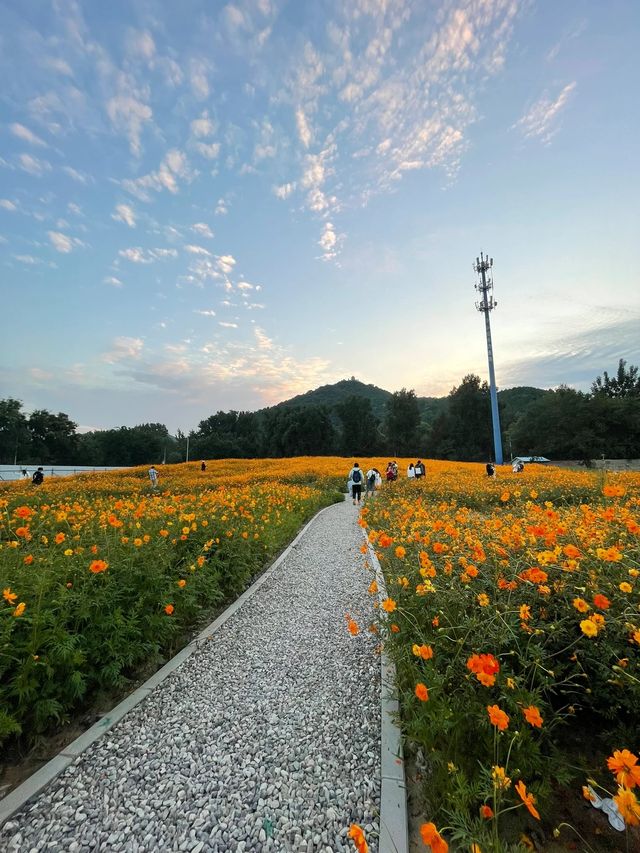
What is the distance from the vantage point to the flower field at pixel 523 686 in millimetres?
1571

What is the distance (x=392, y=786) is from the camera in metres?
1.99

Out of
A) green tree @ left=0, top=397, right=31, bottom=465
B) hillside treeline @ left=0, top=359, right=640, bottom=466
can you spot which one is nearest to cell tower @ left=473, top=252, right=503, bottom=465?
hillside treeline @ left=0, top=359, right=640, bottom=466

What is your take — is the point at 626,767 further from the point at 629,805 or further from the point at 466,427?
the point at 466,427

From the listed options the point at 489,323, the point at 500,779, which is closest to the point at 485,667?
the point at 500,779

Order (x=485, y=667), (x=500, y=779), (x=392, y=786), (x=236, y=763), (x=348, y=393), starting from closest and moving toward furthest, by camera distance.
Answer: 1. (x=500, y=779)
2. (x=485, y=667)
3. (x=392, y=786)
4. (x=236, y=763)
5. (x=348, y=393)

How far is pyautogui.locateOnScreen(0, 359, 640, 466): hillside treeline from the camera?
144 ft

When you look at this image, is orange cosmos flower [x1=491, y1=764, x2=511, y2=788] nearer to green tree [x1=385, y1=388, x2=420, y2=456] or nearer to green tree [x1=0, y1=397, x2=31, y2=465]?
green tree [x1=385, y1=388, x2=420, y2=456]

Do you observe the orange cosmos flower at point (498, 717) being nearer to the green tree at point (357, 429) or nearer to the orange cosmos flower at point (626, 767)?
the orange cosmos flower at point (626, 767)

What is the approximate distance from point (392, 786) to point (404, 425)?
174 ft

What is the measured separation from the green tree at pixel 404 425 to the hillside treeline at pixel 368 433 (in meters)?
0.14

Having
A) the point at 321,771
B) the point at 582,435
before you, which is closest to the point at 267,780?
the point at 321,771

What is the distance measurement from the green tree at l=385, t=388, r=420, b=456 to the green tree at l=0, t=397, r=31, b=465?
155ft

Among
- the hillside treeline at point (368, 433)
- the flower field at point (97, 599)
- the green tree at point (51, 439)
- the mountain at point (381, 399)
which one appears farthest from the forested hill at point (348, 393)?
the flower field at point (97, 599)

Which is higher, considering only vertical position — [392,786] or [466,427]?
[466,427]
